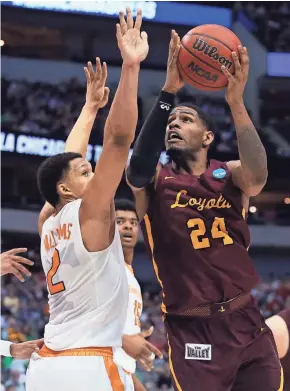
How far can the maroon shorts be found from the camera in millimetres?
3545

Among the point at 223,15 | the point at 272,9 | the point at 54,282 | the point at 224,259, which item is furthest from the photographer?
the point at 272,9

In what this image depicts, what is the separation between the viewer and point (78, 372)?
9.84 feet

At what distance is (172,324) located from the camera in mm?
3742

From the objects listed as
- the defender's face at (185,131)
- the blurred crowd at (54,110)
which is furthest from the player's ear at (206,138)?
the blurred crowd at (54,110)

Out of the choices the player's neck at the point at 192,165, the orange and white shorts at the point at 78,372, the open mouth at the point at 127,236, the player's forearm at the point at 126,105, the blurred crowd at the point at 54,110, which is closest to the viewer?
the player's forearm at the point at 126,105

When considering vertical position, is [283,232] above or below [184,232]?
below

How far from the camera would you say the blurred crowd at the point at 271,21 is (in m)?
20.6

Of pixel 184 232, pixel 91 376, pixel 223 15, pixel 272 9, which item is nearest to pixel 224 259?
pixel 184 232

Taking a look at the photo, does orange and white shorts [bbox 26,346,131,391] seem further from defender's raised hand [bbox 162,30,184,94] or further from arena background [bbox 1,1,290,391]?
arena background [bbox 1,1,290,391]

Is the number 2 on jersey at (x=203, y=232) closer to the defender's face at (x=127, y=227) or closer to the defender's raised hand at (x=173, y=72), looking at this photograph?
the defender's raised hand at (x=173, y=72)

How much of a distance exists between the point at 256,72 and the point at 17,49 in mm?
6908

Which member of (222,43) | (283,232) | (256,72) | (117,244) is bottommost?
(283,232)

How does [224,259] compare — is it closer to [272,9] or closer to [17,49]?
[17,49]

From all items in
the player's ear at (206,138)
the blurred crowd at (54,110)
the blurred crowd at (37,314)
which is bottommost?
the blurred crowd at (37,314)
